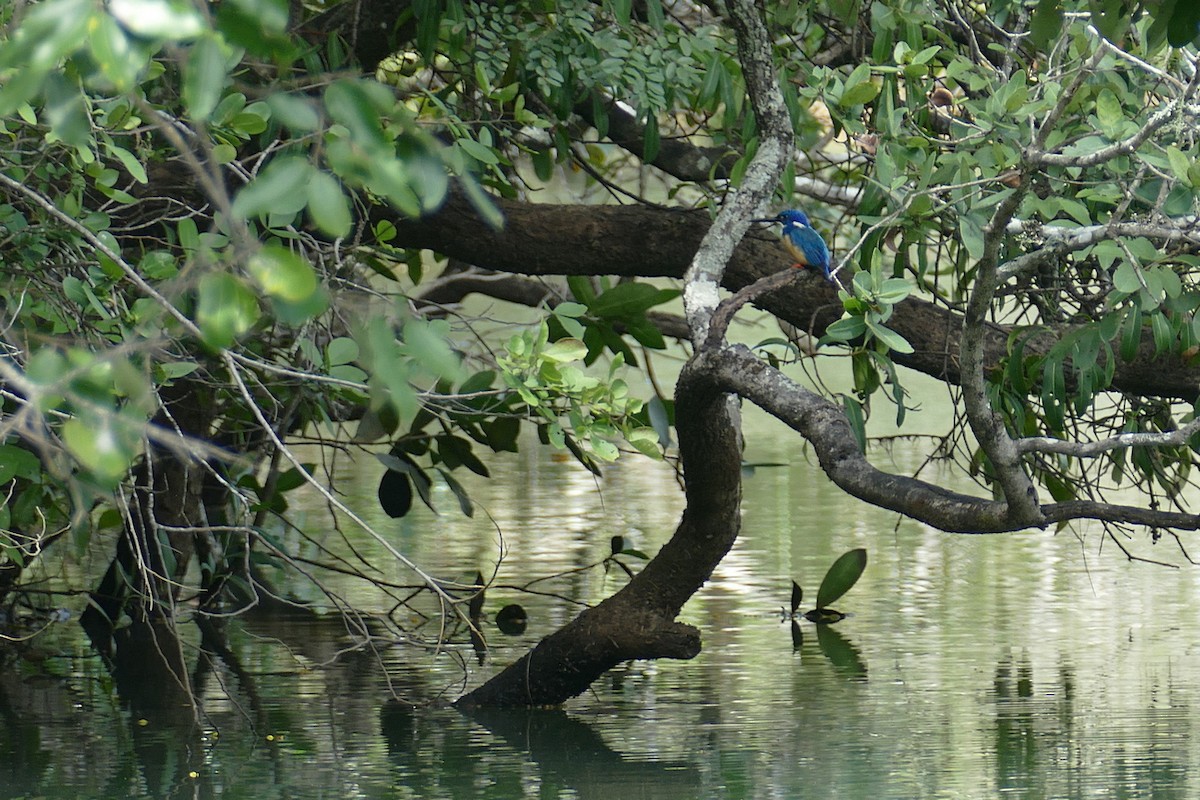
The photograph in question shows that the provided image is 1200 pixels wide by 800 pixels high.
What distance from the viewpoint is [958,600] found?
4.84 metres

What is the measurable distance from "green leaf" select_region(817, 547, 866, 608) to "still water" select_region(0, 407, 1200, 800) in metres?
0.11

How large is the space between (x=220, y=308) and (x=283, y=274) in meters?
0.05

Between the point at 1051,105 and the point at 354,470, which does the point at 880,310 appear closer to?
Result: the point at 1051,105

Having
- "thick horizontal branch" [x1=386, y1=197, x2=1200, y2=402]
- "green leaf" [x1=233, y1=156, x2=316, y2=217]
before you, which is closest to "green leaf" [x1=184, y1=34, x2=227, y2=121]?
"green leaf" [x1=233, y1=156, x2=316, y2=217]

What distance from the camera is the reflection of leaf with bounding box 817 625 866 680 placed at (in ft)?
12.8

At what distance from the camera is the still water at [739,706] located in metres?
2.99

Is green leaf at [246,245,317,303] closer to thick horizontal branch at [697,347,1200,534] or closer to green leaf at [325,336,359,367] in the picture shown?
thick horizontal branch at [697,347,1200,534]

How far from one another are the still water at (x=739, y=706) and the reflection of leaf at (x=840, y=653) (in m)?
0.01

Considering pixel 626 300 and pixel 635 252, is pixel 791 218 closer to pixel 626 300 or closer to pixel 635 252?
pixel 626 300

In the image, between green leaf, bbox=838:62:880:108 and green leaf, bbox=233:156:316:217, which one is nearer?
green leaf, bbox=233:156:316:217

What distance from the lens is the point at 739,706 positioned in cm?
357

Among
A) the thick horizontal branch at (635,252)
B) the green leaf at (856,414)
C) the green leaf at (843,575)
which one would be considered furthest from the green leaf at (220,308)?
the green leaf at (843,575)

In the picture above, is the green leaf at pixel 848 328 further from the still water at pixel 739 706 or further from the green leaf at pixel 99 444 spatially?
the green leaf at pixel 99 444

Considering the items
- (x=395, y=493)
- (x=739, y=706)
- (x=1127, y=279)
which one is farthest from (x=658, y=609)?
(x=1127, y=279)
